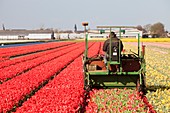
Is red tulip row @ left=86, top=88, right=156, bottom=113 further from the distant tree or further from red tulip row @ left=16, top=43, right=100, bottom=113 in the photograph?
the distant tree

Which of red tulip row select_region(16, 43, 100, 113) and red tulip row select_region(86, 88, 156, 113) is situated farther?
red tulip row select_region(86, 88, 156, 113)

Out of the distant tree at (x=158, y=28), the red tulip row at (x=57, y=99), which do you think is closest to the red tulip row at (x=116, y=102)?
the red tulip row at (x=57, y=99)

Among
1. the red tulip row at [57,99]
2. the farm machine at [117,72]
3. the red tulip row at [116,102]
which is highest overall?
the farm machine at [117,72]

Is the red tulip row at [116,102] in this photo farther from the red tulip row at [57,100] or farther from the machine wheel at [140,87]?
the red tulip row at [57,100]

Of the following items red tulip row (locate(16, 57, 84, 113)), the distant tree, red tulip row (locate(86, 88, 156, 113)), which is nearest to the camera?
red tulip row (locate(16, 57, 84, 113))

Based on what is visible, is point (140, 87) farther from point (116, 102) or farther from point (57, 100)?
point (57, 100)

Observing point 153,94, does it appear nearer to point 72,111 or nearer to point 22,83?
point 72,111

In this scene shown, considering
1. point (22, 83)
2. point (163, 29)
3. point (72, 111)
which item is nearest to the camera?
point (72, 111)

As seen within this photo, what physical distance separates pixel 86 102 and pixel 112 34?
273cm

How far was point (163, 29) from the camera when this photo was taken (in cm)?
17150

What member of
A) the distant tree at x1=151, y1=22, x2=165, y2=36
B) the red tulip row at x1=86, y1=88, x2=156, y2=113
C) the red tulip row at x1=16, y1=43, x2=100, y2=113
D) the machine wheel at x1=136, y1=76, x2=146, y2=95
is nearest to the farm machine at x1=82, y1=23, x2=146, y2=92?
the machine wheel at x1=136, y1=76, x2=146, y2=95

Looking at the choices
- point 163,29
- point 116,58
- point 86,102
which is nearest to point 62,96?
point 86,102

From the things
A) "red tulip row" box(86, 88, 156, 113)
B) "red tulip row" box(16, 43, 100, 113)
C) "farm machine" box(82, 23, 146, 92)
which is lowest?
"red tulip row" box(86, 88, 156, 113)

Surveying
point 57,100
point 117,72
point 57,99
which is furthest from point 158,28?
point 57,100
